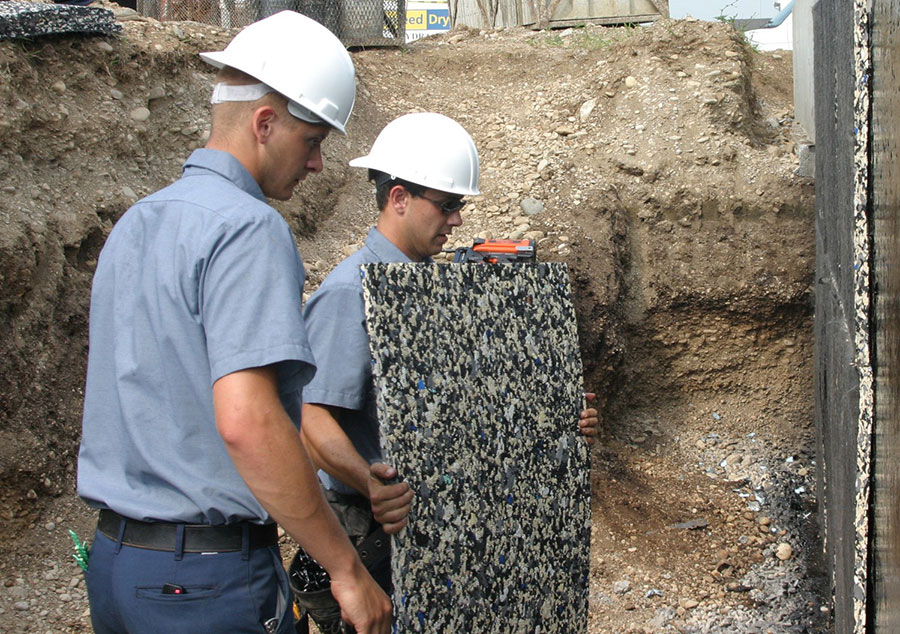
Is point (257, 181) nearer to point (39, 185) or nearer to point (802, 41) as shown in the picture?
point (39, 185)

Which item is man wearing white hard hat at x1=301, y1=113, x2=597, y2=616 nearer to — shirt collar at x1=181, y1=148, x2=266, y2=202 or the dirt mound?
shirt collar at x1=181, y1=148, x2=266, y2=202

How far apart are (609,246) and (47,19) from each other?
3.51 m

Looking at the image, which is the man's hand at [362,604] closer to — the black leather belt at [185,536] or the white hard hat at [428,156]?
the black leather belt at [185,536]

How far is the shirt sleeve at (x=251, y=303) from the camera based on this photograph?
1568 millimetres

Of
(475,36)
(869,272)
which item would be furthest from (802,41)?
(869,272)

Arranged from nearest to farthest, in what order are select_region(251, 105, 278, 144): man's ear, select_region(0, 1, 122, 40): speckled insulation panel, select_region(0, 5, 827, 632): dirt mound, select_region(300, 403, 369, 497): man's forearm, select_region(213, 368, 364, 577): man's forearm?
select_region(213, 368, 364, 577): man's forearm, select_region(251, 105, 278, 144): man's ear, select_region(300, 403, 369, 497): man's forearm, select_region(0, 5, 827, 632): dirt mound, select_region(0, 1, 122, 40): speckled insulation panel

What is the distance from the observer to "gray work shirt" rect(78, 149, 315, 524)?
1.60m

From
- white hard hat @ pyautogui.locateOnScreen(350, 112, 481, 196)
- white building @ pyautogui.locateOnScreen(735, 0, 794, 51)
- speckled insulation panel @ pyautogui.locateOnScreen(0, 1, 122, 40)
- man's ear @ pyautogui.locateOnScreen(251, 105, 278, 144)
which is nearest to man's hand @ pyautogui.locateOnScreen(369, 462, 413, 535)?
man's ear @ pyautogui.locateOnScreen(251, 105, 278, 144)

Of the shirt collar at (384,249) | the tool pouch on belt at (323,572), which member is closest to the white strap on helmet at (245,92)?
the shirt collar at (384,249)

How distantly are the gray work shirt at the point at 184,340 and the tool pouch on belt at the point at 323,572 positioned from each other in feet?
2.26

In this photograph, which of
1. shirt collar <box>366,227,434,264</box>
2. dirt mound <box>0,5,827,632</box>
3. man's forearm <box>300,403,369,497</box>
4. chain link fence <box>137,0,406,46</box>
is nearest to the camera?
man's forearm <box>300,403,369,497</box>

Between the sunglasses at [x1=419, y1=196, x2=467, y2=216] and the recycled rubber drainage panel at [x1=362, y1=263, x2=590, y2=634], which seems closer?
the recycled rubber drainage panel at [x1=362, y1=263, x2=590, y2=634]

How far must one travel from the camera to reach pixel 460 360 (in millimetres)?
2260

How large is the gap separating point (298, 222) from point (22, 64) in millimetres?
1850
